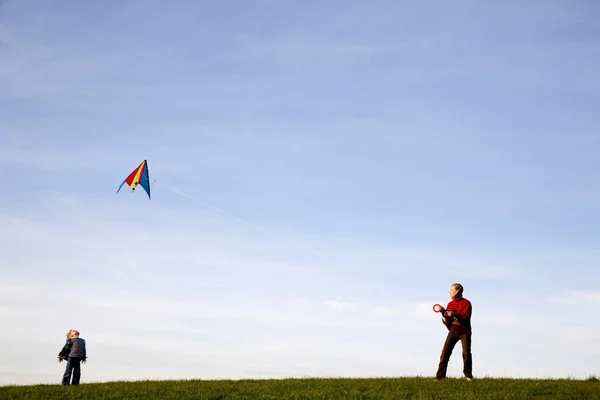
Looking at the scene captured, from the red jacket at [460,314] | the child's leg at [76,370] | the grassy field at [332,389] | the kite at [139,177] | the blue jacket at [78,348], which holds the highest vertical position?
the kite at [139,177]

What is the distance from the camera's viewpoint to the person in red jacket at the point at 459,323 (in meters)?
19.0

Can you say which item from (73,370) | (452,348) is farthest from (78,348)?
(452,348)

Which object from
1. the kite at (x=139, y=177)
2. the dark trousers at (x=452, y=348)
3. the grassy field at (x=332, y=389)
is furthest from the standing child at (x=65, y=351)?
the dark trousers at (x=452, y=348)

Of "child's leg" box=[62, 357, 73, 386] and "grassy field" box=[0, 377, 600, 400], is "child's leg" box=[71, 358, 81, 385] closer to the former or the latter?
"child's leg" box=[62, 357, 73, 386]

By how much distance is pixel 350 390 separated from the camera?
61.6 ft

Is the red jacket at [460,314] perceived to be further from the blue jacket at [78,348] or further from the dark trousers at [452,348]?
Result: the blue jacket at [78,348]

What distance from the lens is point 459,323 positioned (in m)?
19.0

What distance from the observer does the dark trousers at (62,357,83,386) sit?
22.4 meters

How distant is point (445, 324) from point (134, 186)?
18273mm

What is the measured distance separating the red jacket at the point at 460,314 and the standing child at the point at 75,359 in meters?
12.1

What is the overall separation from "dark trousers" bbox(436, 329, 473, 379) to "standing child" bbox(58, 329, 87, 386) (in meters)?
11.8

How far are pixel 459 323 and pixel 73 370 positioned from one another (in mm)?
12824

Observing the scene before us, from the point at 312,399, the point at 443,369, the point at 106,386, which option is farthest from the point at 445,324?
the point at 106,386

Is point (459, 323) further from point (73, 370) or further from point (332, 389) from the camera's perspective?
point (73, 370)
